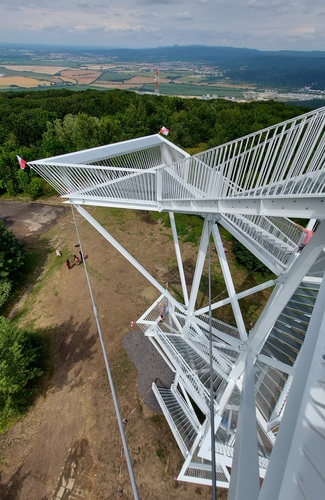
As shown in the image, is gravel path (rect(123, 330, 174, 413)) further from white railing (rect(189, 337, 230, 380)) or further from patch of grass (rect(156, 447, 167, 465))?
white railing (rect(189, 337, 230, 380))

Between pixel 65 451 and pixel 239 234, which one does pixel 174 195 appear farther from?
pixel 65 451

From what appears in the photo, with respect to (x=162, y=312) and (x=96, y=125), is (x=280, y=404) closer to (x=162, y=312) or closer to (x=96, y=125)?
(x=162, y=312)

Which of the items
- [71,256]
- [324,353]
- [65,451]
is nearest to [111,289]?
[71,256]

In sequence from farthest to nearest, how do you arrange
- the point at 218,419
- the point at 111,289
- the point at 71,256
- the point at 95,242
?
1. the point at 95,242
2. the point at 71,256
3. the point at 111,289
4. the point at 218,419

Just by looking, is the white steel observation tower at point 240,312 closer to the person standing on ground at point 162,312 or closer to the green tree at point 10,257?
the person standing on ground at point 162,312

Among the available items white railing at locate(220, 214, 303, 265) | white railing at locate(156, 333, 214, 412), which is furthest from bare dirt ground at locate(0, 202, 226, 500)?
white railing at locate(220, 214, 303, 265)

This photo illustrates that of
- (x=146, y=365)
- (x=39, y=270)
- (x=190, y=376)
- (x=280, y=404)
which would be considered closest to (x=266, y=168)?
(x=280, y=404)
